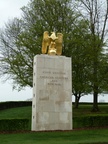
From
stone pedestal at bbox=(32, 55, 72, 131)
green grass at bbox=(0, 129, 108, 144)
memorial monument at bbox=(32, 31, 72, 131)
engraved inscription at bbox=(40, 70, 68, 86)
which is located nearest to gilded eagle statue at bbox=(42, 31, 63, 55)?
memorial monument at bbox=(32, 31, 72, 131)

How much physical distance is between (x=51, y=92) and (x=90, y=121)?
10.9 feet

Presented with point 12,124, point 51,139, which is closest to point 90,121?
point 12,124

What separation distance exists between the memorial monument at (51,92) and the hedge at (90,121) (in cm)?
105

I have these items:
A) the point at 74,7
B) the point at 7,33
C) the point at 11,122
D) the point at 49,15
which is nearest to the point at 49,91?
the point at 11,122

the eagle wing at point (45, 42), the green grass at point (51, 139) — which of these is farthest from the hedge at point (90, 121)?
the eagle wing at point (45, 42)

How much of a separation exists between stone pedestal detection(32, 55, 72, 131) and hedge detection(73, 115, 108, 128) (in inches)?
41.2

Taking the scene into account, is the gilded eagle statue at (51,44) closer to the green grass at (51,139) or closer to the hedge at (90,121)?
the hedge at (90,121)

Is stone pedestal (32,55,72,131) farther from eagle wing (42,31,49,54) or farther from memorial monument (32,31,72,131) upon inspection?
eagle wing (42,31,49,54)

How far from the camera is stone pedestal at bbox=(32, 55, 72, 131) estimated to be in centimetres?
1734

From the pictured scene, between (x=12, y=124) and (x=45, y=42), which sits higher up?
(x=45, y=42)

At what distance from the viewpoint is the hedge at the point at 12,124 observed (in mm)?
16812

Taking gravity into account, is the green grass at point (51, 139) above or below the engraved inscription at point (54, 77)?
below

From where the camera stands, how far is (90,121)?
18.8 metres

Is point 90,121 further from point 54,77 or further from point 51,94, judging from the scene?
point 54,77
